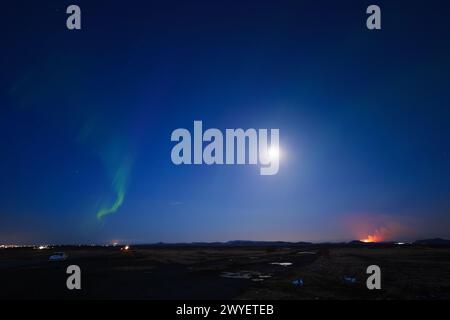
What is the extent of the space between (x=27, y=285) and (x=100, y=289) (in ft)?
22.2
